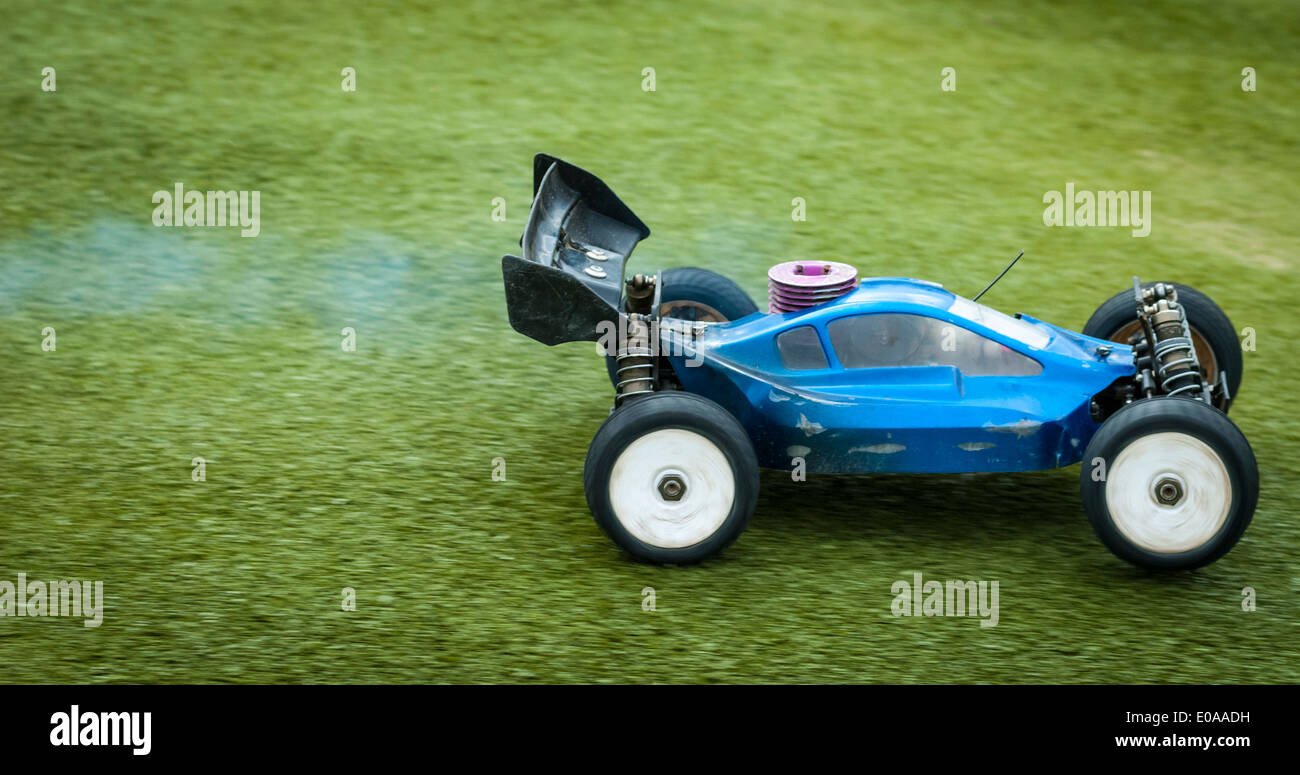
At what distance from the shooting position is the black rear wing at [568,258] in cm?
845

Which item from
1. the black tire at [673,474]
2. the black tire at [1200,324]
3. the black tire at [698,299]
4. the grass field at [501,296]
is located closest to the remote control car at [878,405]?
the black tire at [673,474]

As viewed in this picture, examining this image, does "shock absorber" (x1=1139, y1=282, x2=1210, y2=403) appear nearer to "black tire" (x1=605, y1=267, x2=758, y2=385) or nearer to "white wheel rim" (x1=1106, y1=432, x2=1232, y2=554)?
"white wheel rim" (x1=1106, y1=432, x2=1232, y2=554)

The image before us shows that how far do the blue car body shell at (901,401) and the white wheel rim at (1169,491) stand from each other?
1.70 ft

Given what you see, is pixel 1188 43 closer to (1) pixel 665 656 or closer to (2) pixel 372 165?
(2) pixel 372 165

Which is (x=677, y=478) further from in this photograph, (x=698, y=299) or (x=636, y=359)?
(x=698, y=299)

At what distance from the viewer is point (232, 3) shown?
57.0 feet

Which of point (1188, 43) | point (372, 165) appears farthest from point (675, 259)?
point (1188, 43)

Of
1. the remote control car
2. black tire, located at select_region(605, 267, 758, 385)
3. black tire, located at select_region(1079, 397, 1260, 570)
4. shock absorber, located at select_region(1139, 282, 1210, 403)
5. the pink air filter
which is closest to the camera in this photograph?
black tire, located at select_region(1079, 397, 1260, 570)

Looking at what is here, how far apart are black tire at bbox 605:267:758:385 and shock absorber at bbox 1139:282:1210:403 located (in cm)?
254

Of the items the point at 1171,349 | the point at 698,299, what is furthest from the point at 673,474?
the point at 1171,349

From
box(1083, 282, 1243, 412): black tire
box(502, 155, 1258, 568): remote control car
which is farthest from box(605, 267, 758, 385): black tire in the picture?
box(1083, 282, 1243, 412): black tire

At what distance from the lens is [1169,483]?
804cm

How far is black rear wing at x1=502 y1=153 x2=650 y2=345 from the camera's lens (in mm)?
8445

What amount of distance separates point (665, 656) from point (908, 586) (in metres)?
1.50
